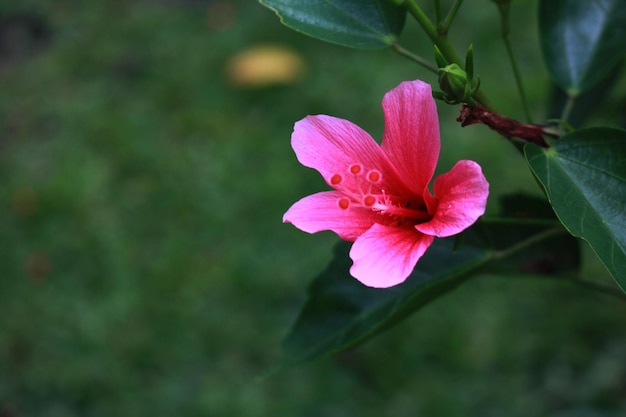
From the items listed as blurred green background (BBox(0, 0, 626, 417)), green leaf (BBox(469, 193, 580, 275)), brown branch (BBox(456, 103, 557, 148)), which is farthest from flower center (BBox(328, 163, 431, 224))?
blurred green background (BBox(0, 0, 626, 417))

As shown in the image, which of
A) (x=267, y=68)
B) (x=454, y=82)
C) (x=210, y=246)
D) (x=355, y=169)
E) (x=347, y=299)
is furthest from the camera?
(x=267, y=68)

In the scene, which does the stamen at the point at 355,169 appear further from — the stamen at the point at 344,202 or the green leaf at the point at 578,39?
the green leaf at the point at 578,39

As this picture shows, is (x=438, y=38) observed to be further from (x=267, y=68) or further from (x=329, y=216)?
(x=267, y=68)

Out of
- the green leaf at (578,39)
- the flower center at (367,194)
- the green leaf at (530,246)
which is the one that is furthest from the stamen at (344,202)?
the green leaf at (578,39)

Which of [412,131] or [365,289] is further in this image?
[365,289]

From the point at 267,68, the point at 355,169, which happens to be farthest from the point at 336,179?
the point at 267,68

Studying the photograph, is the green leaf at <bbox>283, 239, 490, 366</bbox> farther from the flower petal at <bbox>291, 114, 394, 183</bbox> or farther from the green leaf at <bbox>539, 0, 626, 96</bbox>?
the green leaf at <bbox>539, 0, 626, 96</bbox>

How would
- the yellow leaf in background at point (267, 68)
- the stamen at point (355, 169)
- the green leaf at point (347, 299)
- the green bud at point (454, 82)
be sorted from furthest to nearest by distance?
1. the yellow leaf in background at point (267, 68)
2. the green leaf at point (347, 299)
3. the stamen at point (355, 169)
4. the green bud at point (454, 82)
